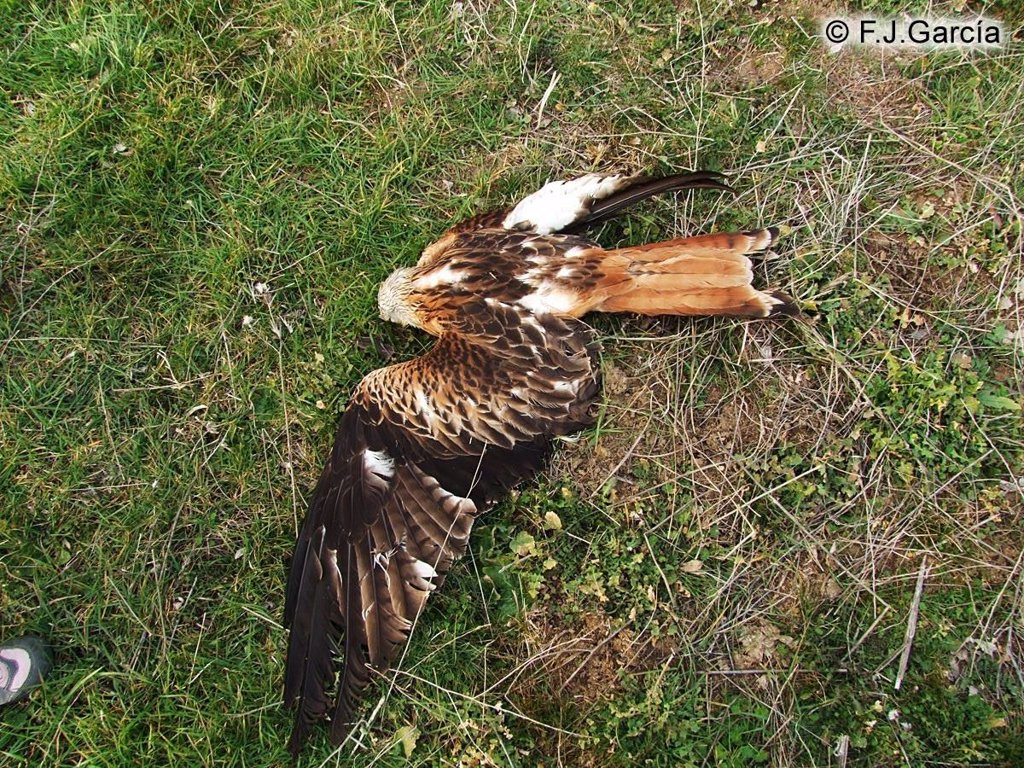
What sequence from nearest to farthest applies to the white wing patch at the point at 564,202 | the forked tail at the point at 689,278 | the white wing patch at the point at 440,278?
the forked tail at the point at 689,278, the white wing patch at the point at 440,278, the white wing patch at the point at 564,202

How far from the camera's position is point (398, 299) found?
2941 mm

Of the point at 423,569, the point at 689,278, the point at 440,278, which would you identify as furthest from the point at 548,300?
the point at 423,569

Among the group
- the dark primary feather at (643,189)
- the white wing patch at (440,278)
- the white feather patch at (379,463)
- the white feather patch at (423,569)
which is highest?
the dark primary feather at (643,189)

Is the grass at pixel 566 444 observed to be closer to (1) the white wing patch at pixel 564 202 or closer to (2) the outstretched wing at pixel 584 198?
(2) the outstretched wing at pixel 584 198

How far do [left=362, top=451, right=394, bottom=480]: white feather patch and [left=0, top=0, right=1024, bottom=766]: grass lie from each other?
22.6 inches

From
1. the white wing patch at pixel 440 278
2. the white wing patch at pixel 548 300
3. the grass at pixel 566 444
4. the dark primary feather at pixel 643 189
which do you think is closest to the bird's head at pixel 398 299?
the white wing patch at pixel 440 278

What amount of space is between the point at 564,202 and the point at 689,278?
0.66 meters

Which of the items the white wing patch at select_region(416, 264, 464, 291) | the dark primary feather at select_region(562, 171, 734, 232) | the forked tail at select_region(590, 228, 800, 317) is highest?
the dark primary feather at select_region(562, 171, 734, 232)

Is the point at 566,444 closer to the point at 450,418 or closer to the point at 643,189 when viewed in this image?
the point at 450,418

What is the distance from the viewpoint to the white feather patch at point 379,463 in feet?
8.93

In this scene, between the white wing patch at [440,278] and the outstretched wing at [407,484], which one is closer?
the outstretched wing at [407,484]

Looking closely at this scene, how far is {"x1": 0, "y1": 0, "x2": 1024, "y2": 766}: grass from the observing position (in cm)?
294

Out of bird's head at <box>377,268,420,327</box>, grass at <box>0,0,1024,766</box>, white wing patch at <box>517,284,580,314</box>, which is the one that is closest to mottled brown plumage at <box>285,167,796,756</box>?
white wing patch at <box>517,284,580,314</box>

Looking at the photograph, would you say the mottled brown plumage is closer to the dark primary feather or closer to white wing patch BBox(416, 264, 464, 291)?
white wing patch BBox(416, 264, 464, 291)
